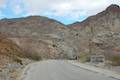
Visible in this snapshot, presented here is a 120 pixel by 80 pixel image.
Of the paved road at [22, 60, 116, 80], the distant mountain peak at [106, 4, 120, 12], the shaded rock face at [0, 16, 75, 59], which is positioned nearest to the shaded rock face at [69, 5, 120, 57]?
the distant mountain peak at [106, 4, 120, 12]

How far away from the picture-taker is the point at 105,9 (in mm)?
135250

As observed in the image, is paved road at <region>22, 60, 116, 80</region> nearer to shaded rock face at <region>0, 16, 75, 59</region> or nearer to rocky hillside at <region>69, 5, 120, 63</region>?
shaded rock face at <region>0, 16, 75, 59</region>

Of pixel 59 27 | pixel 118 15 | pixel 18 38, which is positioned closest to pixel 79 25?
pixel 59 27

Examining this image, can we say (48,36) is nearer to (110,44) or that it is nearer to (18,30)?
(18,30)

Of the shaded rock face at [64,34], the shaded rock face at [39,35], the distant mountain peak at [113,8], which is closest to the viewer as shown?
the shaded rock face at [64,34]

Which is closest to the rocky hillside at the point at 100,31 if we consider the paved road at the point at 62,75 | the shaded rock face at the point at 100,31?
the shaded rock face at the point at 100,31

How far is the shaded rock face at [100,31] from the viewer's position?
108m

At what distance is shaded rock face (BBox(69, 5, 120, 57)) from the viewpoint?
108 meters

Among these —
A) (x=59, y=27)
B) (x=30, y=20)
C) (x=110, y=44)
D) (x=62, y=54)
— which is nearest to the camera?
(x=110, y=44)

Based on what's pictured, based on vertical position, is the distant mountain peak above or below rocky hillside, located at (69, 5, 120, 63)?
above

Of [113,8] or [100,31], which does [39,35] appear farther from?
[113,8]

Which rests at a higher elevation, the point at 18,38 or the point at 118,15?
the point at 118,15

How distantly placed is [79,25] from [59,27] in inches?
299

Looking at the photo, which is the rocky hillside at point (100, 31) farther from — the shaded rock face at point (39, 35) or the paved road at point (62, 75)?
the paved road at point (62, 75)
